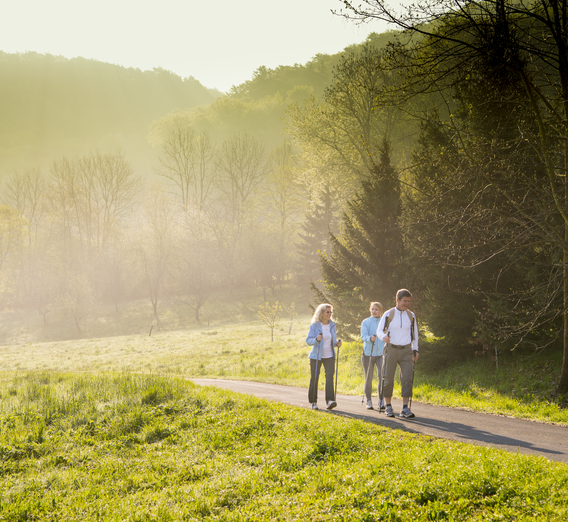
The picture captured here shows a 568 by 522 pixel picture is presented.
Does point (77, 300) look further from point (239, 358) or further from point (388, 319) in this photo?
point (388, 319)

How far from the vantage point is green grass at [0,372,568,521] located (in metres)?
3.93

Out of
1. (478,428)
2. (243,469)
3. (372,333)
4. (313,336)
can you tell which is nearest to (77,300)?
(313,336)

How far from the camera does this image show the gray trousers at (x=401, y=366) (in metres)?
7.83

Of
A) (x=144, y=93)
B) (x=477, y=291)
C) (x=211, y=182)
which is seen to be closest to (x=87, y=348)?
(x=477, y=291)

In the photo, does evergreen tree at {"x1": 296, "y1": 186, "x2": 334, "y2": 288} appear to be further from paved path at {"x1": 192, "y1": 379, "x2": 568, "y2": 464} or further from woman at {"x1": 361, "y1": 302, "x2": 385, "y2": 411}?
paved path at {"x1": 192, "y1": 379, "x2": 568, "y2": 464}

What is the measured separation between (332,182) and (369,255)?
29.5ft

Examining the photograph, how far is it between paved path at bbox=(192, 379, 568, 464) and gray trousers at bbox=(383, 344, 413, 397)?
1.83 feet

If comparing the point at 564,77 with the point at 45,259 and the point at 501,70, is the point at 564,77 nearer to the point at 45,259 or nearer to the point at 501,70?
the point at 501,70

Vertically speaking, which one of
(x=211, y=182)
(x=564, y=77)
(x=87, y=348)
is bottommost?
(x=87, y=348)

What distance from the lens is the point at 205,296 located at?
151ft

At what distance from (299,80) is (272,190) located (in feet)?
49.1

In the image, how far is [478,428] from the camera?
718cm

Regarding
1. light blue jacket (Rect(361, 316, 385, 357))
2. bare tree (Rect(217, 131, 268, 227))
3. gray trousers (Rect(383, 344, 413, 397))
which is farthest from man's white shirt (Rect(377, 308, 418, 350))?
bare tree (Rect(217, 131, 268, 227))

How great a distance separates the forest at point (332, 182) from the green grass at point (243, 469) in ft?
17.4
